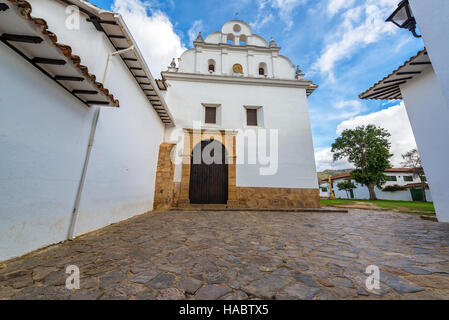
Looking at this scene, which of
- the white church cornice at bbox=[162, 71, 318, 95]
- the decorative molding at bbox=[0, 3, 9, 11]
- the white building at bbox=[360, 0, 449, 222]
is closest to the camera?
the decorative molding at bbox=[0, 3, 9, 11]

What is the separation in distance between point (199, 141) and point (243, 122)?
2378mm

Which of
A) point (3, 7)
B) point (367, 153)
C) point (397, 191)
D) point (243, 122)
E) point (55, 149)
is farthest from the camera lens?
point (397, 191)

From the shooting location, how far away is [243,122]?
7.98m

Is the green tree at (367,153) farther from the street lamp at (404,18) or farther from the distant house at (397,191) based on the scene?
the street lamp at (404,18)

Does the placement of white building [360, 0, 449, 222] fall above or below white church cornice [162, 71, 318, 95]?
below

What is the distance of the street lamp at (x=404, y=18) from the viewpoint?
4066 millimetres

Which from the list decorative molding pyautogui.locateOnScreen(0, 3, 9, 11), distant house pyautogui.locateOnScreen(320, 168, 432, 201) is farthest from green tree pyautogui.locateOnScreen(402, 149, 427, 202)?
decorative molding pyautogui.locateOnScreen(0, 3, 9, 11)

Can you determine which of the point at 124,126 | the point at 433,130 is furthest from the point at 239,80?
the point at 433,130

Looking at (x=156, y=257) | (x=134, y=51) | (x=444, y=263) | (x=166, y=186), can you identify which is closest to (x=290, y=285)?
(x=156, y=257)

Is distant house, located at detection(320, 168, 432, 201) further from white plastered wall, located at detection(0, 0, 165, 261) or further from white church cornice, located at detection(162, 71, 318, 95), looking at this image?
white plastered wall, located at detection(0, 0, 165, 261)

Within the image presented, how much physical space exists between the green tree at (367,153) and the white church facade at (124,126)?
1547cm

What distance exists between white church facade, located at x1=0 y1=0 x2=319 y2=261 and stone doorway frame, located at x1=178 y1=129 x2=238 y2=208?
0.16 feet

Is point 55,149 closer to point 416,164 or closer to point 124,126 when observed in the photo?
point 124,126

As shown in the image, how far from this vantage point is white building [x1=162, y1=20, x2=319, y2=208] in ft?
24.0
